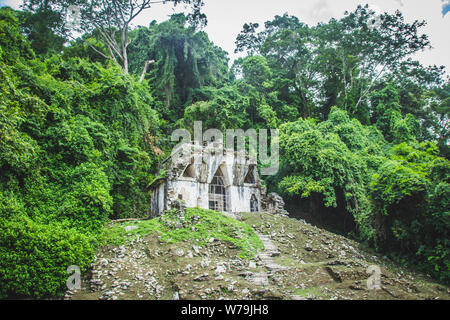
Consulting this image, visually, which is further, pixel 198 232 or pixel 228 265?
pixel 198 232

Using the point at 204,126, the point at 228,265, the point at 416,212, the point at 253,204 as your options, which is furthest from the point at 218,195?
the point at 416,212

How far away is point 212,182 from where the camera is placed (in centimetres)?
1777

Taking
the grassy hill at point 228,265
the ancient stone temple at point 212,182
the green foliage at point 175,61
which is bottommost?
the grassy hill at point 228,265

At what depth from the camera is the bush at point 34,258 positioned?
7.46 meters

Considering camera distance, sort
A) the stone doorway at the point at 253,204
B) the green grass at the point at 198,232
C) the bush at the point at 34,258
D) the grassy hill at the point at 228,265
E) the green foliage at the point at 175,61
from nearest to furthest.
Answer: the bush at the point at 34,258 → the grassy hill at the point at 228,265 → the green grass at the point at 198,232 → the stone doorway at the point at 253,204 → the green foliage at the point at 175,61

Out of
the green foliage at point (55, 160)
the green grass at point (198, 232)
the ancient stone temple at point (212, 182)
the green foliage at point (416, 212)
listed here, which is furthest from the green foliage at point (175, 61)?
the green foliage at point (416, 212)

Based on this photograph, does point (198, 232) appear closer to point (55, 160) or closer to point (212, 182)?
point (55, 160)

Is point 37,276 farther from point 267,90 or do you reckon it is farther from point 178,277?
point 267,90

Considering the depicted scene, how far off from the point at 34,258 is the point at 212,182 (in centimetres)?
1096

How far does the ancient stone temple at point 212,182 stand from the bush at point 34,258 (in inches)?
281

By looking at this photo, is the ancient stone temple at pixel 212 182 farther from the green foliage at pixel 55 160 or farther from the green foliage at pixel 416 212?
the green foliage at pixel 416 212
